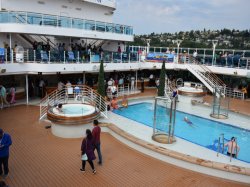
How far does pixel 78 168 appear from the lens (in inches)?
335

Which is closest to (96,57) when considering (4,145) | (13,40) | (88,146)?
(13,40)

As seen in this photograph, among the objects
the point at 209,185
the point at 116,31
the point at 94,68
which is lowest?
the point at 209,185

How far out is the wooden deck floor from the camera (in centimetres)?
776

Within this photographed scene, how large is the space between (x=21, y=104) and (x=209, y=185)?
13.4 m

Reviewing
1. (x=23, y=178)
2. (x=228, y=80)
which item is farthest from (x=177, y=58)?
(x=23, y=178)

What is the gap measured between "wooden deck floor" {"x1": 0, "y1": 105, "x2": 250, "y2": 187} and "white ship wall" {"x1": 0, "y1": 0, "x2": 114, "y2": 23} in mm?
11744

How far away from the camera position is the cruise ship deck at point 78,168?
25.5 feet

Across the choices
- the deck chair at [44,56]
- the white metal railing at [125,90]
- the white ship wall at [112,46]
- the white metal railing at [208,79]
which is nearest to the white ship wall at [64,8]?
the white ship wall at [112,46]

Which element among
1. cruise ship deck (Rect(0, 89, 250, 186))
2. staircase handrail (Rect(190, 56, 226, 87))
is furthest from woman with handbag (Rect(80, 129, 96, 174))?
staircase handrail (Rect(190, 56, 226, 87))

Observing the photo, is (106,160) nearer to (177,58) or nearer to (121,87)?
(121,87)


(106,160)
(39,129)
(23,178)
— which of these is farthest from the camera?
(39,129)

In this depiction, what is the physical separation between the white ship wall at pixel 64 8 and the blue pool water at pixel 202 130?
1066 centimetres

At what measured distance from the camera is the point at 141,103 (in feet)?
65.0

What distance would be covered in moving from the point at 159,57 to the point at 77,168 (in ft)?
58.3
